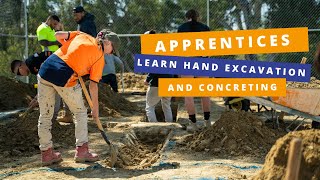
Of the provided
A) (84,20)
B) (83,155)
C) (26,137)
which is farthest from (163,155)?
(84,20)

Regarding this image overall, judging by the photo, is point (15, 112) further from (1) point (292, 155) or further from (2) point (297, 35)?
(1) point (292, 155)

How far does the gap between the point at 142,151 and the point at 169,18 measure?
982cm

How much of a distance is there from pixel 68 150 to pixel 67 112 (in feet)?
6.15

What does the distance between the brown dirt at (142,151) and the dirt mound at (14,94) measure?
15.3 feet

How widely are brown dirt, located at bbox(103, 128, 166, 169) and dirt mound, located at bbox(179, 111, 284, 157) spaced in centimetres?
52

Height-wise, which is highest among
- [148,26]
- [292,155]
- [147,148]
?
[148,26]

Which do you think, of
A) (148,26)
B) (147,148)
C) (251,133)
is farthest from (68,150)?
(148,26)

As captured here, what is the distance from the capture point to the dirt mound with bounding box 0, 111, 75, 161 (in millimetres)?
6640

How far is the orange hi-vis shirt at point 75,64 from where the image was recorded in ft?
16.9

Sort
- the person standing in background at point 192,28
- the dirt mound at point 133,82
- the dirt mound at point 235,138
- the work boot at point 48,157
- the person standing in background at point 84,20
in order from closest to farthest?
the work boot at point 48,157, the dirt mound at point 235,138, the person standing in background at point 192,28, the person standing in background at point 84,20, the dirt mound at point 133,82

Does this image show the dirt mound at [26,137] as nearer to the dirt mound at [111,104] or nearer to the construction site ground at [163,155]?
the construction site ground at [163,155]

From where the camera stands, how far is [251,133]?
6652 millimetres

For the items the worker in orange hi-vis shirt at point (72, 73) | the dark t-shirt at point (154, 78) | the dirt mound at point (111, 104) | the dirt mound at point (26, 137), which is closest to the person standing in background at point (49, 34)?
the dirt mound at point (26, 137)

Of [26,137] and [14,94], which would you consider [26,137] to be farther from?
[14,94]
